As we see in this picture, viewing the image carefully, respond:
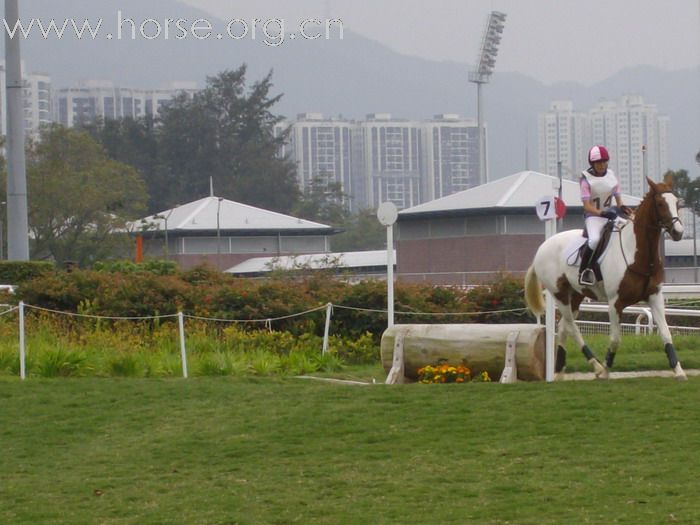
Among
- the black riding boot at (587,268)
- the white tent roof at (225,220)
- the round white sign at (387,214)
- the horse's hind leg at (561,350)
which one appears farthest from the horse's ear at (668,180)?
the white tent roof at (225,220)

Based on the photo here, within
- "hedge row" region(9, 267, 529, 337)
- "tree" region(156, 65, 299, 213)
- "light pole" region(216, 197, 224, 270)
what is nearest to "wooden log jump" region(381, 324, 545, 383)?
"hedge row" region(9, 267, 529, 337)

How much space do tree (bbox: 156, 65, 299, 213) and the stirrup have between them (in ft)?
305

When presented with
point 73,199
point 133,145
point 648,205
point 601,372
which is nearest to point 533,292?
point 601,372

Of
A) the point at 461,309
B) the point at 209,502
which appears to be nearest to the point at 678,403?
the point at 209,502

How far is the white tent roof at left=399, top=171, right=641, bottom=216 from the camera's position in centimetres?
6283

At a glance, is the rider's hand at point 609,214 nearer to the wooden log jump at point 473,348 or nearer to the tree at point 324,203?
the wooden log jump at point 473,348

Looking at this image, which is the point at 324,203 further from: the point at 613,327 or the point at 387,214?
the point at 613,327

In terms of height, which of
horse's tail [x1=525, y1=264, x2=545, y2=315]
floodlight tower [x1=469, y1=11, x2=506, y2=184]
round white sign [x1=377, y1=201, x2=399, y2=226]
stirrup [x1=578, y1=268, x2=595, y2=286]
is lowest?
horse's tail [x1=525, y1=264, x2=545, y2=315]

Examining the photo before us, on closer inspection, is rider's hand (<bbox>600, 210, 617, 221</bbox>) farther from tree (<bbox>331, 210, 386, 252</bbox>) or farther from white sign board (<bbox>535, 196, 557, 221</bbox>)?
tree (<bbox>331, 210, 386, 252</bbox>)

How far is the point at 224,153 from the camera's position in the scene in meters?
110

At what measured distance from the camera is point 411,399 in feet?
46.3

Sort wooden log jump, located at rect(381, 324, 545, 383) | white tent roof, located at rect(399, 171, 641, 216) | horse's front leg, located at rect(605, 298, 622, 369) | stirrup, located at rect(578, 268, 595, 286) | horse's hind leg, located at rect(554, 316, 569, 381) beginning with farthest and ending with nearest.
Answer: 1. white tent roof, located at rect(399, 171, 641, 216)
2. horse's hind leg, located at rect(554, 316, 569, 381)
3. wooden log jump, located at rect(381, 324, 545, 383)
4. stirrup, located at rect(578, 268, 595, 286)
5. horse's front leg, located at rect(605, 298, 622, 369)

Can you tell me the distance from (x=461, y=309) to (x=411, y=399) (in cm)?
1054

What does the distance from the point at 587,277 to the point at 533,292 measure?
73.0 inches
